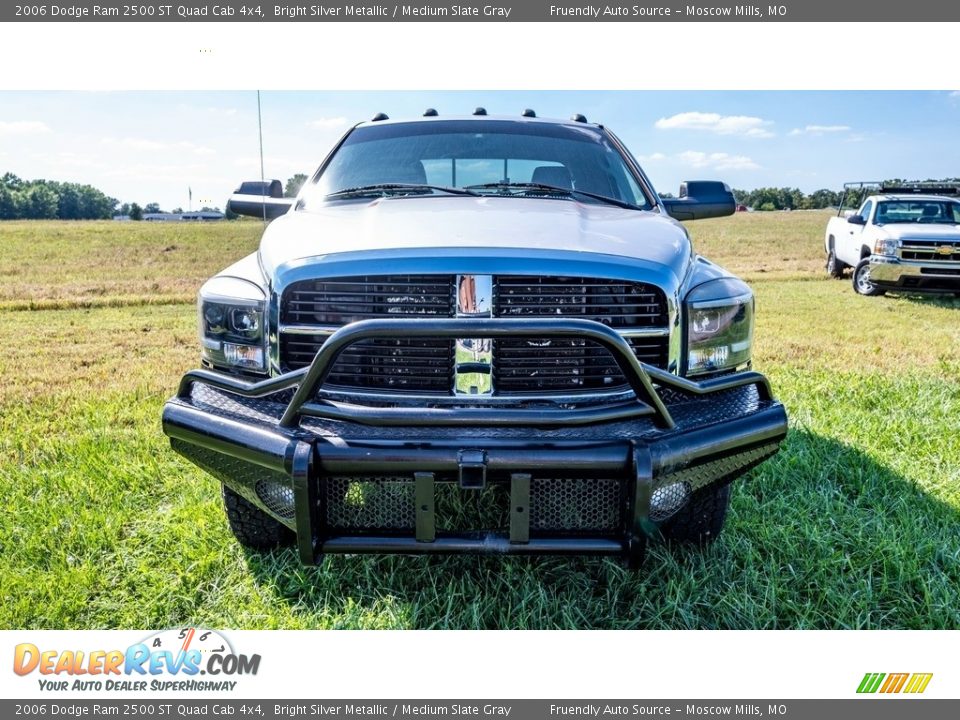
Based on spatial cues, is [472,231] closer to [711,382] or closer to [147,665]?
[711,382]

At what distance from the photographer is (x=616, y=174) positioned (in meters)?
3.36

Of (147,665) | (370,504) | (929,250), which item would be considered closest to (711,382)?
(370,504)

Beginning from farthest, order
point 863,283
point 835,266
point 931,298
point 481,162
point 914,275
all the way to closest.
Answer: point 835,266
point 863,283
point 931,298
point 914,275
point 481,162

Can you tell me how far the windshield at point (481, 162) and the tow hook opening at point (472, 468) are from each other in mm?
1439

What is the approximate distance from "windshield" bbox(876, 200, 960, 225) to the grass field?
21.4ft

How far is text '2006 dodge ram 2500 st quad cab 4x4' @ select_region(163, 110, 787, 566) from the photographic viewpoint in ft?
6.42

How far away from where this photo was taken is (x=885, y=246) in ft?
33.9

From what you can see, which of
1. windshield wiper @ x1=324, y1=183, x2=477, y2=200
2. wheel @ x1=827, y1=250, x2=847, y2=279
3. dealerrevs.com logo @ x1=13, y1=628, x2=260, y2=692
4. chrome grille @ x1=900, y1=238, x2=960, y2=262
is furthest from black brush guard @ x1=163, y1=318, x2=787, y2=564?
wheel @ x1=827, y1=250, x2=847, y2=279

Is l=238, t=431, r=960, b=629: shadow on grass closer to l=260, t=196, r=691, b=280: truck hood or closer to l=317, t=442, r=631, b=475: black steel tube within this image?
l=317, t=442, r=631, b=475: black steel tube

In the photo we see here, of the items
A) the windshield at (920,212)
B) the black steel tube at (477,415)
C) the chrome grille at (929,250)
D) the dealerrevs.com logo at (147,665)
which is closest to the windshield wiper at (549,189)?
the black steel tube at (477,415)

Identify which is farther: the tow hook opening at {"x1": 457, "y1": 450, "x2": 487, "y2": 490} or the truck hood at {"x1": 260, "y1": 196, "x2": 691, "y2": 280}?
the truck hood at {"x1": 260, "y1": 196, "x2": 691, "y2": 280}

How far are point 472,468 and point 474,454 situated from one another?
4cm

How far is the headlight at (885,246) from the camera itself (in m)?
10.2

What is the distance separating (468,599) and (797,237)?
2475 cm
